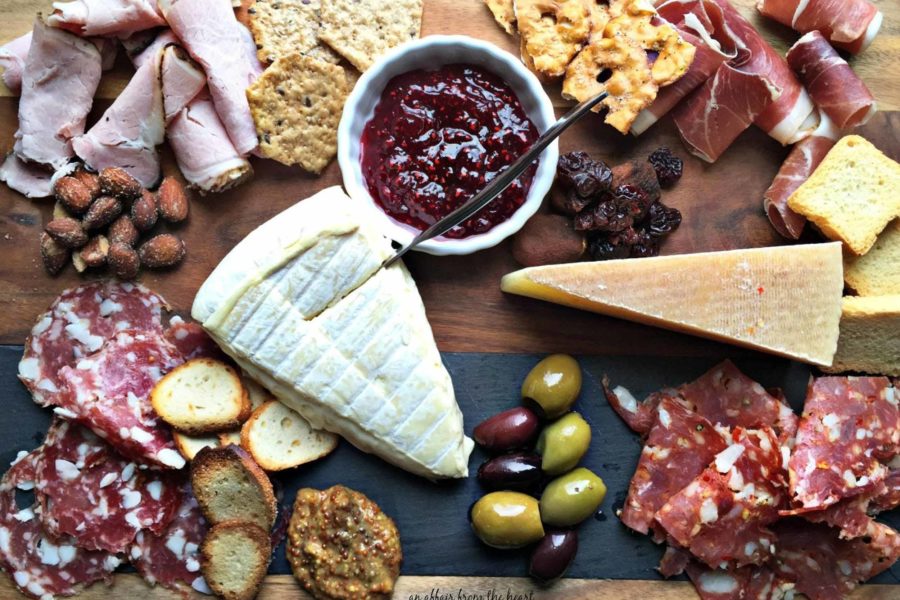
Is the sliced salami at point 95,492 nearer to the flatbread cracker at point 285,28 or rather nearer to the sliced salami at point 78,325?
the sliced salami at point 78,325

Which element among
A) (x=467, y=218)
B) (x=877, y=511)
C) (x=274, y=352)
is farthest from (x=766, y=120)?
(x=274, y=352)

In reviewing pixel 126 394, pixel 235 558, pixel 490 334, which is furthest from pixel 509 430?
pixel 126 394

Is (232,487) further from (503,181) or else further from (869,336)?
(869,336)

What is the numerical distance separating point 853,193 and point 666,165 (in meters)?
0.60

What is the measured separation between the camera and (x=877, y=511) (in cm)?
270

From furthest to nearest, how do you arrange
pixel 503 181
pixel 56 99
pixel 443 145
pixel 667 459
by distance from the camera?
pixel 667 459 < pixel 56 99 < pixel 443 145 < pixel 503 181

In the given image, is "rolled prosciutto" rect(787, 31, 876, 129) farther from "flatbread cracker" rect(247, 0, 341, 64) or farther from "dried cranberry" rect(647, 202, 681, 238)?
"flatbread cracker" rect(247, 0, 341, 64)

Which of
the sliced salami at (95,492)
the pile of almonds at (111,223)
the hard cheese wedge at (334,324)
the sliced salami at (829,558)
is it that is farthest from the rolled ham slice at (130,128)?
the sliced salami at (829,558)

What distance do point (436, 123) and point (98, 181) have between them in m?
1.08

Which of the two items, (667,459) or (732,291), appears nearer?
(732,291)

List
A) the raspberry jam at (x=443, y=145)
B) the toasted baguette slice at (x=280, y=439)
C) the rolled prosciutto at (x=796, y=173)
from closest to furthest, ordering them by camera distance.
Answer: the raspberry jam at (x=443, y=145)
the toasted baguette slice at (x=280, y=439)
the rolled prosciutto at (x=796, y=173)

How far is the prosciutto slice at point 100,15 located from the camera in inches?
97.2

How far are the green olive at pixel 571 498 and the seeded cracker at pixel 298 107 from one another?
128cm

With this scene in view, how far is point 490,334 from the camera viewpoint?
8.89 feet
